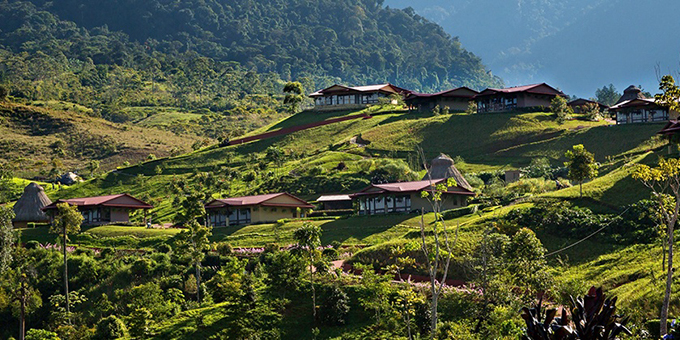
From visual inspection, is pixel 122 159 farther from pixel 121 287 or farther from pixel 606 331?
pixel 606 331

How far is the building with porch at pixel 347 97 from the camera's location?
12369 cm

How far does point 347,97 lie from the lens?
124625 millimetres

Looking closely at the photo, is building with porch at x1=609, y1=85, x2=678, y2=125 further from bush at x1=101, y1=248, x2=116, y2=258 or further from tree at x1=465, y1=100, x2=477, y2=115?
bush at x1=101, y1=248, x2=116, y2=258

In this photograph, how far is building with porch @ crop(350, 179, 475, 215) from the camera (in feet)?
221

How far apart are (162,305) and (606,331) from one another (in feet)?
101

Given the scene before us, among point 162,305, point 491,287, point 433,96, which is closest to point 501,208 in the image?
point 491,287

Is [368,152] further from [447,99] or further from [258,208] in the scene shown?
[258,208]

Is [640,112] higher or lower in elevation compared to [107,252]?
higher

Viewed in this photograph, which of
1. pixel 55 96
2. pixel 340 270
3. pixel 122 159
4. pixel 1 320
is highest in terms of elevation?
pixel 55 96

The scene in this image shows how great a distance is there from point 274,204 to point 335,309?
32009 millimetres

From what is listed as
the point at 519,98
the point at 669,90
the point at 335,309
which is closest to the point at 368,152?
the point at 519,98

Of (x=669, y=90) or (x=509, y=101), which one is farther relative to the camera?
(x=509, y=101)

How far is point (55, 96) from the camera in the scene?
600 feet

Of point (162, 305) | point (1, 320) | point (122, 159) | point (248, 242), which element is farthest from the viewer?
point (122, 159)
